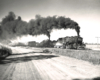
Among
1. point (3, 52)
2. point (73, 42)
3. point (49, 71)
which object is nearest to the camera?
point (49, 71)

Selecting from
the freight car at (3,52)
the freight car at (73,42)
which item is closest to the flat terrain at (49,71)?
the freight car at (3,52)

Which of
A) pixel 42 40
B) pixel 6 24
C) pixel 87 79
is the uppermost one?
pixel 6 24

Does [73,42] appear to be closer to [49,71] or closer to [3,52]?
[3,52]

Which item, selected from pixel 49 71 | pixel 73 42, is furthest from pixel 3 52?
pixel 73 42

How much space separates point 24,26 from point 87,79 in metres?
63.6

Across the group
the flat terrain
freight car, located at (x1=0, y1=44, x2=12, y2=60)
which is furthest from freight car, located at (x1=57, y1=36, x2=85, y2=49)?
the flat terrain

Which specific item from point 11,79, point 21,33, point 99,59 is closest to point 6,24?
point 21,33

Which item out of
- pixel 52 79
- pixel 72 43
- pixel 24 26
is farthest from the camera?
pixel 24 26

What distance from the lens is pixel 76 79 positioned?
23.4 feet

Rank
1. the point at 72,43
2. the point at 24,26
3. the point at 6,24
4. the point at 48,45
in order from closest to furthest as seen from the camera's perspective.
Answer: the point at 72,43, the point at 6,24, the point at 48,45, the point at 24,26

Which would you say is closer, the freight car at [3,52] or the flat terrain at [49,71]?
the flat terrain at [49,71]

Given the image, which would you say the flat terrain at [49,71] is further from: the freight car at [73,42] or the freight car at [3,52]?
the freight car at [73,42]

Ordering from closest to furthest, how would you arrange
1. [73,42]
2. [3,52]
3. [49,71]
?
[49,71]
[3,52]
[73,42]

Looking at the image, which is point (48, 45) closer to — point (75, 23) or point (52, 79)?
point (75, 23)
